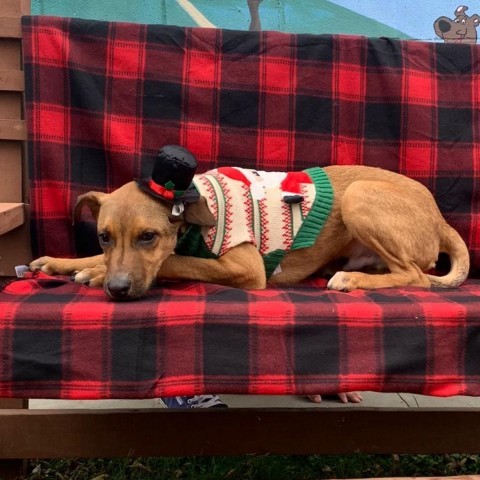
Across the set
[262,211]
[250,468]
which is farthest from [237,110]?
[250,468]

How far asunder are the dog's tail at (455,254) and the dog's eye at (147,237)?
1419 mm

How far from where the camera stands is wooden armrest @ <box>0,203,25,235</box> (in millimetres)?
2910

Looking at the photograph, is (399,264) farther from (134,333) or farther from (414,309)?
(134,333)

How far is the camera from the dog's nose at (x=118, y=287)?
94.7 inches

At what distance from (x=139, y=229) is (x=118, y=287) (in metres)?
0.34

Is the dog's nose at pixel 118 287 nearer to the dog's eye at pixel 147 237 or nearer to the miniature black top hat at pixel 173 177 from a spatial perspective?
the dog's eye at pixel 147 237

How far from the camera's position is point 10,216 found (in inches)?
120

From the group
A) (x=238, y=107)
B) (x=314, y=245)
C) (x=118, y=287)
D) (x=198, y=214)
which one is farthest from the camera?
(x=238, y=107)

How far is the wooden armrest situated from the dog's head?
1.44ft

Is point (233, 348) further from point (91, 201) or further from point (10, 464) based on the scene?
point (10, 464)

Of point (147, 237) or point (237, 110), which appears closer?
point (147, 237)

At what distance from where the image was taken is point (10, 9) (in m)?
3.35

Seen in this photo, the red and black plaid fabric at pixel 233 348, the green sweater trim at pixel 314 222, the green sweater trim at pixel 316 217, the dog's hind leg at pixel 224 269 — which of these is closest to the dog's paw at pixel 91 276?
the dog's hind leg at pixel 224 269

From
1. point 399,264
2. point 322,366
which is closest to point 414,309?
point 322,366
